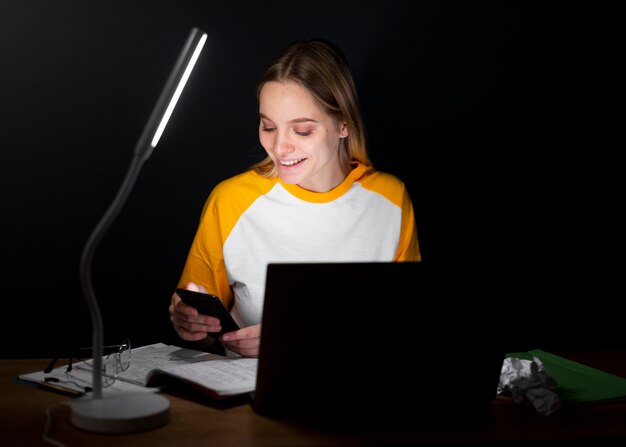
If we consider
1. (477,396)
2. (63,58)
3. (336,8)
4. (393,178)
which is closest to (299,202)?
(393,178)

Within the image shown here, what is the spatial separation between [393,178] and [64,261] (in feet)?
3.67

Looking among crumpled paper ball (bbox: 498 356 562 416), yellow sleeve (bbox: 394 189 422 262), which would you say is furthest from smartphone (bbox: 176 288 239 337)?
yellow sleeve (bbox: 394 189 422 262)

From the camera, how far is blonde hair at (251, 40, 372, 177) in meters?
2.03

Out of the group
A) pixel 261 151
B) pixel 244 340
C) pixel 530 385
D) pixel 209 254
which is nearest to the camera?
pixel 530 385

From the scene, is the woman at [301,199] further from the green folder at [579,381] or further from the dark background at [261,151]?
the green folder at [579,381]

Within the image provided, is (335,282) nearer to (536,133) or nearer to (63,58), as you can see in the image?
(63,58)

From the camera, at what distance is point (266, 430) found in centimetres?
117

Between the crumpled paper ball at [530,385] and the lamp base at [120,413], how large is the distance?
2.29ft

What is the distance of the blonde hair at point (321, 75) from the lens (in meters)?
2.03

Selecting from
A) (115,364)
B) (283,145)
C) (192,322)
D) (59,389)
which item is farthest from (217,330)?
(283,145)

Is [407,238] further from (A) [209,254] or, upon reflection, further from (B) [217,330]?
(B) [217,330]

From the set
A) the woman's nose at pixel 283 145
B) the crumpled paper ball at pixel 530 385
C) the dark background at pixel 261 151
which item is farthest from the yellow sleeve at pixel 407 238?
the crumpled paper ball at pixel 530 385

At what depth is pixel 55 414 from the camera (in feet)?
4.01

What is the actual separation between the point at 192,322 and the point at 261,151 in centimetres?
86
